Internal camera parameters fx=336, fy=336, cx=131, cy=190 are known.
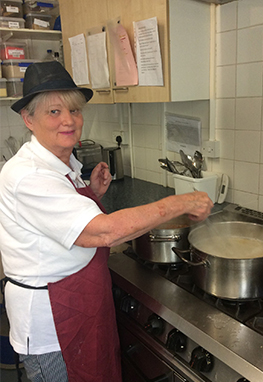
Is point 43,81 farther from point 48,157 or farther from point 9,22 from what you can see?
point 9,22

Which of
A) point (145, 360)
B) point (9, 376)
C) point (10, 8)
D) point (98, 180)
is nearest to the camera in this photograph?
point (145, 360)

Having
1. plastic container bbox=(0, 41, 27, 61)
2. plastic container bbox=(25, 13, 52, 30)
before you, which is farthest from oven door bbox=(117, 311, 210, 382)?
plastic container bbox=(25, 13, 52, 30)

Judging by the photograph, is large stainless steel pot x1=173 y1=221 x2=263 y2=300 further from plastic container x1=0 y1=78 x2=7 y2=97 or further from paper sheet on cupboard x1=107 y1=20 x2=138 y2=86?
plastic container x1=0 y1=78 x2=7 y2=97

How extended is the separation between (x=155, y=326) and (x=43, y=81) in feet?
2.68

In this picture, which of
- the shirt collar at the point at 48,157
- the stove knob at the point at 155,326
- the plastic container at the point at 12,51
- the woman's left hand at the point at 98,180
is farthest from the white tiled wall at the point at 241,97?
the plastic container at the point at 12,51

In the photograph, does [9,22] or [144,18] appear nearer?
[144,18]

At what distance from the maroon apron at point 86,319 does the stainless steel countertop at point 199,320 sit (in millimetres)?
137

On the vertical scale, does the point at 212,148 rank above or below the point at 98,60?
below

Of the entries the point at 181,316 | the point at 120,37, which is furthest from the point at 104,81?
the point at 181,316

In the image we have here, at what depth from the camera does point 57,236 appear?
0.86m

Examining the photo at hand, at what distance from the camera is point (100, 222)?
82 centimetres

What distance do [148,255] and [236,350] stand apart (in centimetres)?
50

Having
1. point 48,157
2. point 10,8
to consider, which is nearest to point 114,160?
point 10,8

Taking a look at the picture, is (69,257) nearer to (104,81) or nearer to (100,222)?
(100,222)
